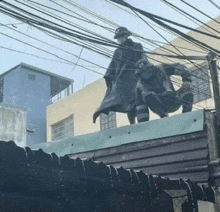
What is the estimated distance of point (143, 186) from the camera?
774cm

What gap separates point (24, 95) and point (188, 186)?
75.3ft

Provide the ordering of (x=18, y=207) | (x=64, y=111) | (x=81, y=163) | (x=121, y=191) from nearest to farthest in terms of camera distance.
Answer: (x=18, y=207) → (x=81, y=163) → (x=121, y=191) → (x=64, y=111)

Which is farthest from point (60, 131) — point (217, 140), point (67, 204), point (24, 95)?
point (67, 204)

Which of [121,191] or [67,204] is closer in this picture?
[67,204]

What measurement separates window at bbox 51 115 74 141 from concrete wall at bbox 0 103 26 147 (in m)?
6.04

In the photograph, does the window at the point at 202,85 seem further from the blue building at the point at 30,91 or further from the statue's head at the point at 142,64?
the blue building at the point at 30,91

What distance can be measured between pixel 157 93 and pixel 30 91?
20278 mm

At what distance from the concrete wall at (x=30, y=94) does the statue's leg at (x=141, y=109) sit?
60.3 feet

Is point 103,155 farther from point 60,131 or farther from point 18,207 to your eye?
point 60,131

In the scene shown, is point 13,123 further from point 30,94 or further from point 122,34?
point 30,94

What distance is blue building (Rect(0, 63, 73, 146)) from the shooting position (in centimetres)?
2872

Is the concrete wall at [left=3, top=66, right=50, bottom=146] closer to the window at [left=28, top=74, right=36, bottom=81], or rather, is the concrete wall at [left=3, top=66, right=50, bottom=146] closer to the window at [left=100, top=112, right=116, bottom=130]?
the window at [left=28, top=74, right=36, bottom=81]

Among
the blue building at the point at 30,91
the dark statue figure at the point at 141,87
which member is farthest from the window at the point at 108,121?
the dark statue figure at the point at 141,87

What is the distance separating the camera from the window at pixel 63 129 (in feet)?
84.5
